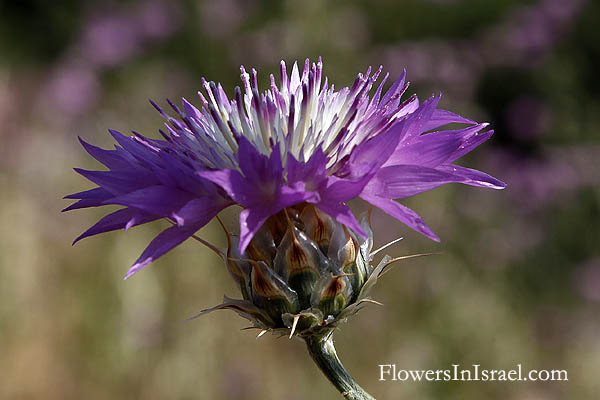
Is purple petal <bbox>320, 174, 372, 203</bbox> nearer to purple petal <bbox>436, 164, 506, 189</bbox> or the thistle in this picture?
the thistle

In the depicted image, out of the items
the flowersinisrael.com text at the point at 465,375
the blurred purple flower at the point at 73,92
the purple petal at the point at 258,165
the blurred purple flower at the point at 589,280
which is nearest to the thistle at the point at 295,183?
the purple petal at the point at 258,165

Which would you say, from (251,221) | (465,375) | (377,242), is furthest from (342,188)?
(377,242)

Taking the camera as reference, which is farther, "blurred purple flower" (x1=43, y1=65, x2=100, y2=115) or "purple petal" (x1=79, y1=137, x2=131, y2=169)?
"blurred purple flower" (x1=43, y1=65, x2=100, y2=115)

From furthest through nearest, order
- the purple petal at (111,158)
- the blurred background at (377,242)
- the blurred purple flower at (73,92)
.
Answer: the blurred purple flower at (73,92) < the blurred background at (377,242) < the purple petal at (111,158)

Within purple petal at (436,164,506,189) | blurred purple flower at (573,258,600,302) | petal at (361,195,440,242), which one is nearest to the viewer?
petal at (361,195,440,242)

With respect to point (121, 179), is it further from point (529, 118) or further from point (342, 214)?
point (529, 118)

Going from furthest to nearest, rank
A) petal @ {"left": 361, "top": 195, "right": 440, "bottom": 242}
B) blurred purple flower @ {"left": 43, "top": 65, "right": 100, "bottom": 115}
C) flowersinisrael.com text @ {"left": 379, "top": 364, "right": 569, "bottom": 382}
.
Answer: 1. blurred purple flower @ {"left": 43, "top": 65, "right": 100, "bottom": 115}
2. flowersinisrael.com text @ {"left": 379, "top": 364, "right": 569, "bottom": 382}
3. petal @ {"left": 361, "top": 195, "right": 440, "bottom": 242}

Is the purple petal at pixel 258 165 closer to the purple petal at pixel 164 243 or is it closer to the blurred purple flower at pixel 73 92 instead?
the purple petal at pixel 164 243

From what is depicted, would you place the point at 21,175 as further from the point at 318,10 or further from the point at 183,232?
the point at 183,232

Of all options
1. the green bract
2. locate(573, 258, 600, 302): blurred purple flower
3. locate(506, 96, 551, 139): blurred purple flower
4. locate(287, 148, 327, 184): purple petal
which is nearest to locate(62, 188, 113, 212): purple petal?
the green bract
